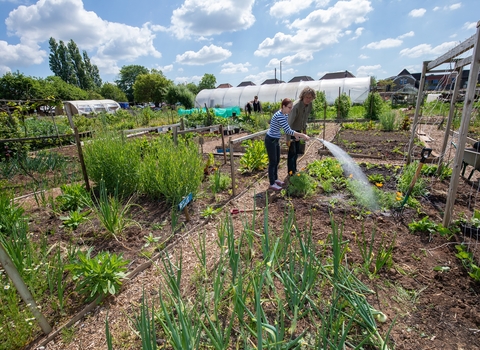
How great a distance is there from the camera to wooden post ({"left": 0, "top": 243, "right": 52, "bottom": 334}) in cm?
129

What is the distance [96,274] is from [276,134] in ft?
8.99

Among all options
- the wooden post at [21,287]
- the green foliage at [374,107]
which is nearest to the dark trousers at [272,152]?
the wooden post at [21,287]

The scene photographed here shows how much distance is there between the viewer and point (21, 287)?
1.39 metres

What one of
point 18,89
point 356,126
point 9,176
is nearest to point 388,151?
point 356,126

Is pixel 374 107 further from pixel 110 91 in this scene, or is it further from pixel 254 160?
pixel 110 91

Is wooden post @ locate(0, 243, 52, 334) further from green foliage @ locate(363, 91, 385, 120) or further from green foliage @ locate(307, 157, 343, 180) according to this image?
green foliage @ locate(363, 91, 385, 120)

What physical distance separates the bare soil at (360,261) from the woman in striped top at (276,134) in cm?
32

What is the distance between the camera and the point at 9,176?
15.0 ft

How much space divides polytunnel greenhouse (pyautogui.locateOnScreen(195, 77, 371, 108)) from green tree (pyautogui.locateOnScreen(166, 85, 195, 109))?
104cm

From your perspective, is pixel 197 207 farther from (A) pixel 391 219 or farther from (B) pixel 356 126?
(B) pixel 356 126

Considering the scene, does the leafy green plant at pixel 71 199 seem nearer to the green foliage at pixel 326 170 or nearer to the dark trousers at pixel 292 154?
the dark trousers at pixel 292 154

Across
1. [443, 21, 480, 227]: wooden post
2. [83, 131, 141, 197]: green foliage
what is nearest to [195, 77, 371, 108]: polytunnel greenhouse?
[83, 131, 141, 197]: green foliage

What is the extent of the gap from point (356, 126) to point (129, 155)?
9.33m

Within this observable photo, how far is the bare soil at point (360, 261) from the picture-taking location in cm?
152
